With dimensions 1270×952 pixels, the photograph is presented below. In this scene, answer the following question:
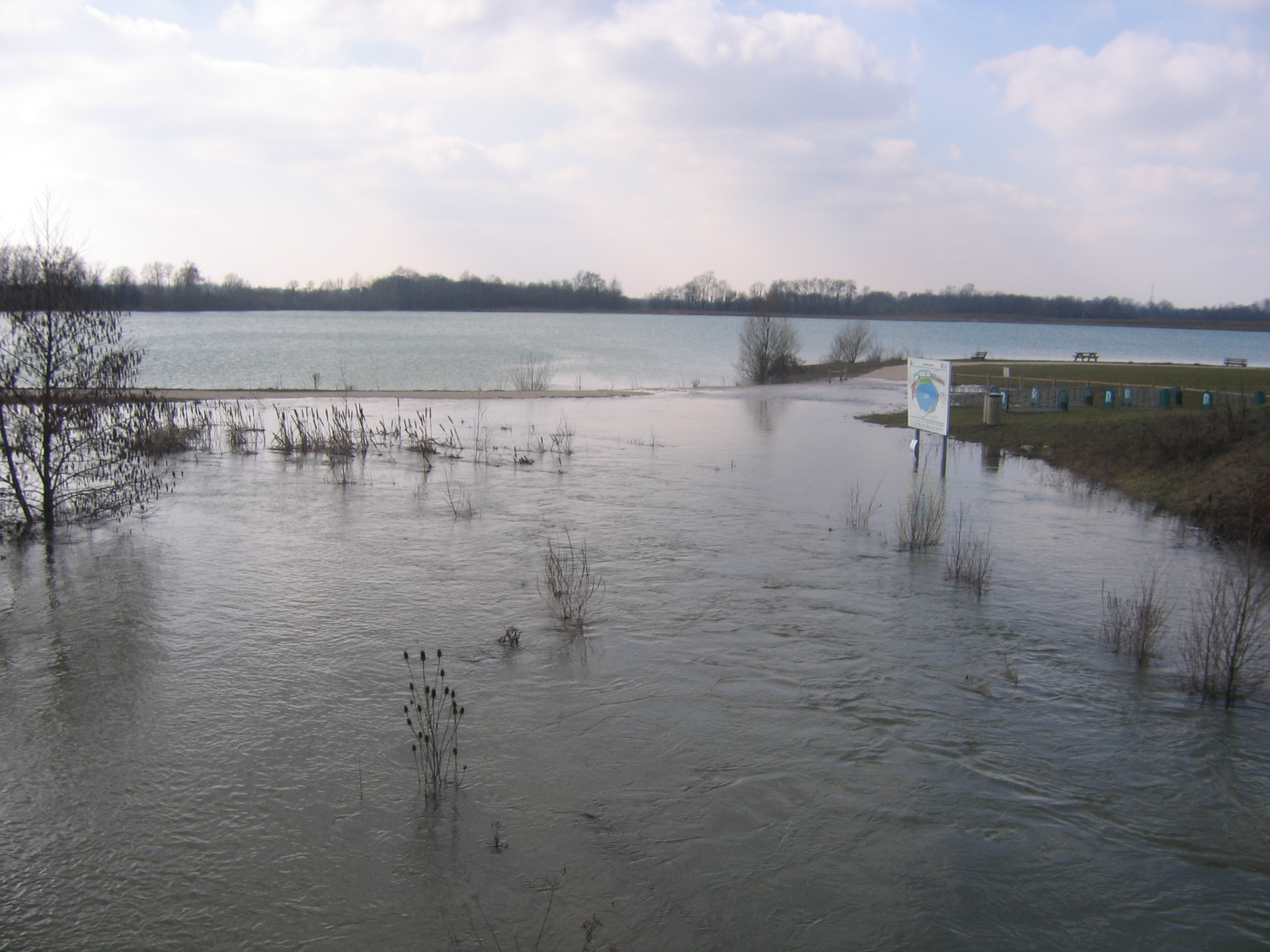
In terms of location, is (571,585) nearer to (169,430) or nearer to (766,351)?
(169,430)

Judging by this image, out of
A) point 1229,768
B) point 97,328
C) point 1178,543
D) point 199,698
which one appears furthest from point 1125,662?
point 97,328

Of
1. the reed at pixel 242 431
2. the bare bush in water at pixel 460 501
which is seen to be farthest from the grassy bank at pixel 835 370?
the bare bush in water at pixel 460 501

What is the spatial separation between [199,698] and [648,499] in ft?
35.1

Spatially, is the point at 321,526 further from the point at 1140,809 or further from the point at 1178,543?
the point at 1178,543

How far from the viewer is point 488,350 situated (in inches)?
3248

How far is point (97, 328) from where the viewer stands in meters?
13.4

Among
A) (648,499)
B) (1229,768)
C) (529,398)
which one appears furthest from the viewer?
(529,398)

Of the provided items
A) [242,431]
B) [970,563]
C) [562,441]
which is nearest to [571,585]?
[970,563]

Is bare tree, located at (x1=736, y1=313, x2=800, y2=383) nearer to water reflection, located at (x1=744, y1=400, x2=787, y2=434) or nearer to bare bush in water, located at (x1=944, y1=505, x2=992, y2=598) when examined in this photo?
water reflection, located at (x1=744, y1=400, x2=787, y2=434)

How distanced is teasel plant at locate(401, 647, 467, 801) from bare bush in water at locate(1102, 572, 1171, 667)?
754 cm

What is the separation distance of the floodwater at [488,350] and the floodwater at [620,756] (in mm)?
10817

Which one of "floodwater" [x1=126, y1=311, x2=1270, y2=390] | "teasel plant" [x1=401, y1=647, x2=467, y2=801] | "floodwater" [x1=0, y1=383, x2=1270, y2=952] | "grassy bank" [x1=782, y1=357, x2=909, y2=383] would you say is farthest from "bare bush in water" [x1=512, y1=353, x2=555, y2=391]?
"teasel plant" [x1=401, y1=647, x2=467, y2=801]

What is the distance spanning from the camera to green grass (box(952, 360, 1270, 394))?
120 ft

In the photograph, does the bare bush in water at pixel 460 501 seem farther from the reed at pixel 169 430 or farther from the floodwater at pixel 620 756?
the reed at pixel 169 430
